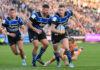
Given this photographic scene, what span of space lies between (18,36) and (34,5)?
2321cm

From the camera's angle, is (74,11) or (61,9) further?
(74,11)

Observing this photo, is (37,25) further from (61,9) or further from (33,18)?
(61,9)

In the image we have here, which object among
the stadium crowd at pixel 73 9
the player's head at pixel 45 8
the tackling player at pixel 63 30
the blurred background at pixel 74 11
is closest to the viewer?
the tackling player at pixel 63 30

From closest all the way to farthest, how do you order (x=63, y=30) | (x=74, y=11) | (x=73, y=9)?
(x=63, y=30), (x=74, y=11), (x=73, y=9)

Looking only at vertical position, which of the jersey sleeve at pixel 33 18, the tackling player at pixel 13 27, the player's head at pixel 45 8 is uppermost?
the player's head at pixel 45 8

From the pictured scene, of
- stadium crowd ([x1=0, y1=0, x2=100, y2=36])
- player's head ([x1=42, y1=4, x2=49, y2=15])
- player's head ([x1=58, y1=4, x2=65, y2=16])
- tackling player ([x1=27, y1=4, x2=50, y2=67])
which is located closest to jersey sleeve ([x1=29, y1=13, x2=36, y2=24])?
tackling player ([x1=27, y1=4, x2=50, y2=67])

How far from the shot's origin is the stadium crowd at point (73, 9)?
3431 centimetres

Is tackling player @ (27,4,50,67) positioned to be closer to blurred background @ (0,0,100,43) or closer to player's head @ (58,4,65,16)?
player's head @ (58,4,65,16)

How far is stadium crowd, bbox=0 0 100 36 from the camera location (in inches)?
1351

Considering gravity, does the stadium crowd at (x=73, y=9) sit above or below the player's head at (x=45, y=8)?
below

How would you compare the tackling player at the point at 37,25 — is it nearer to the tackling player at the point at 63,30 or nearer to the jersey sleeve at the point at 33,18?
the jersey sleeve at the point at 33,18

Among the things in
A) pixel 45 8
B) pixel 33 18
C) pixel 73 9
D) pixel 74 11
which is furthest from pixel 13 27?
pixel 73 9

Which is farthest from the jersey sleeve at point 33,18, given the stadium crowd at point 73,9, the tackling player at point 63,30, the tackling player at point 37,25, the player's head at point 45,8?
the stadium crowd at point 73,9

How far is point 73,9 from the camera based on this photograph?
39.2 metres
